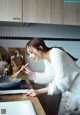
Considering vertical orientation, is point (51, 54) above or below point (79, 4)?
below

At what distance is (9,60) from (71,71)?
95 cm

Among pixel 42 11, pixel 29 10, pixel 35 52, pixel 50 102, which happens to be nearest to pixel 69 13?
pixel 42 11

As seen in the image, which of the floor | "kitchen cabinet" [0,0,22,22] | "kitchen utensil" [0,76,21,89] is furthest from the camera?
the floor

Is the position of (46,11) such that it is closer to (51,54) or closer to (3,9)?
(3,9)

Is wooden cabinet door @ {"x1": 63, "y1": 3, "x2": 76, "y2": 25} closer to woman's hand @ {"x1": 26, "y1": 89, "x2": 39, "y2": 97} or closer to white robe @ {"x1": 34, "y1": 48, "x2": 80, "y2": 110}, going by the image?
white robe @ {"x1": 34, "y1": 48, "x2": 80, "y2": 110}

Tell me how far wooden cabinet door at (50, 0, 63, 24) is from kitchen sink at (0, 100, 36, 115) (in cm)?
112

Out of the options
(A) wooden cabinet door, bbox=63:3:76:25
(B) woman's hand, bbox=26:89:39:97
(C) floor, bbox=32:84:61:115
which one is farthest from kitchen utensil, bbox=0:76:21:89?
(A) wooden cabinet door, bbox=63:3:76:25

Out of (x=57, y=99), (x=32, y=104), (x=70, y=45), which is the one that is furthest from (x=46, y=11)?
(x=32, y=104)

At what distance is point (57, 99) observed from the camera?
224 centimetres

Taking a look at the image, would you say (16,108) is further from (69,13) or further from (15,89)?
(69,13)

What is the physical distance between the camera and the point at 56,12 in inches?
83.5

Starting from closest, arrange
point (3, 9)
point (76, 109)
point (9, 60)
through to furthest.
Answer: point (76, 109), point (3, 9), point (9, 60)

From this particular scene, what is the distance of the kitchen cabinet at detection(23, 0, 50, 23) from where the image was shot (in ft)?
6.73

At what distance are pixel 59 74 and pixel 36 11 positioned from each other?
858 millimetres
